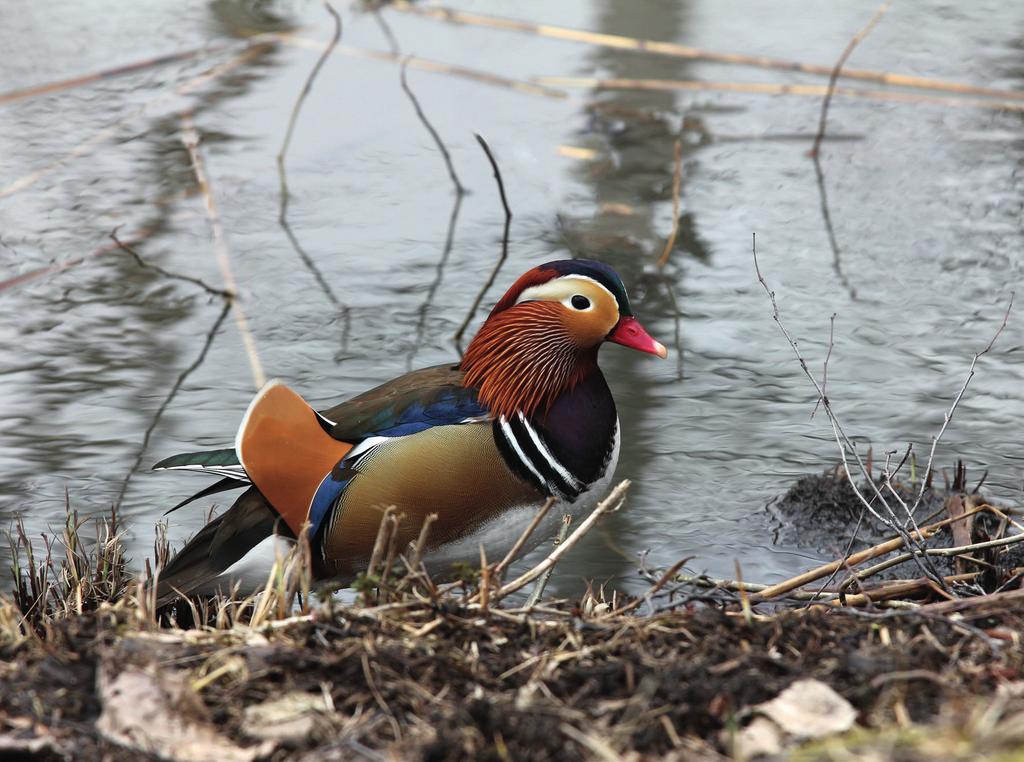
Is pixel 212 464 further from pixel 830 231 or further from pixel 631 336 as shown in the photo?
pixel 830 231

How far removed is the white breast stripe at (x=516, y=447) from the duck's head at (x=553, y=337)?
1.5 inches

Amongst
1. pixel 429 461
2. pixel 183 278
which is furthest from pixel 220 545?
pixel 183 278

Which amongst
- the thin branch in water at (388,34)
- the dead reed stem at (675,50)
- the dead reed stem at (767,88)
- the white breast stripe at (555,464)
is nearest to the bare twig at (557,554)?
the white breast stripe at (555,464)

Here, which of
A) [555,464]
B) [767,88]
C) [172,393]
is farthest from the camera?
[767,88]

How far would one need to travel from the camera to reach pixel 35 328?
5.45m

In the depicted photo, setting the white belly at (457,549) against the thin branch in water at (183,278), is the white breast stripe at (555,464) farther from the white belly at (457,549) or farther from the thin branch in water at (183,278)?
the thin branch in water at (183,278)

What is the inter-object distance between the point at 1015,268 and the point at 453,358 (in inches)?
99.9

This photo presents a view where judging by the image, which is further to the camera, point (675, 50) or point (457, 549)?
point (675, 50)

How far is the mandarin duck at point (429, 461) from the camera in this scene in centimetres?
344

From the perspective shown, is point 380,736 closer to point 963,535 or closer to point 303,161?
point 963,535

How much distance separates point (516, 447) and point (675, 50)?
5568 mm

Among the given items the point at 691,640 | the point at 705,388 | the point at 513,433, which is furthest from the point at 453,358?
the point at 691,640

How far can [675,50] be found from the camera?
8.55 metres

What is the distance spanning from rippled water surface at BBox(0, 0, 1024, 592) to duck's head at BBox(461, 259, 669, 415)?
2.07 ft
